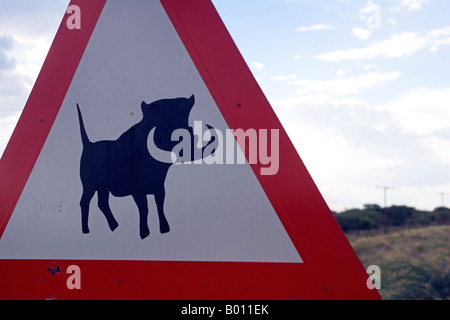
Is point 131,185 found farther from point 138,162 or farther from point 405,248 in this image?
point 405,248

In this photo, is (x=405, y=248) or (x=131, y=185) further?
(x=405, y=248)

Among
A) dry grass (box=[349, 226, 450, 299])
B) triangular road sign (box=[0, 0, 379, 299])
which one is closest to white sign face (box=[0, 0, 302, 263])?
triangular road sign (box=[0, 0, 379, 299])

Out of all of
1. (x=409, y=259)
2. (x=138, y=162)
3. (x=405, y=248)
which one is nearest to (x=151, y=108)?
(x=138, y=162)

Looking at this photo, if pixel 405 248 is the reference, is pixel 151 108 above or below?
below

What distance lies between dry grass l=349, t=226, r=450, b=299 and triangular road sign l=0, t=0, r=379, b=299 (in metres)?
11.2

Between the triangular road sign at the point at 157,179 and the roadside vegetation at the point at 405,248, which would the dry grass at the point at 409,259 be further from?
the triangular road sign at the point at 157,179

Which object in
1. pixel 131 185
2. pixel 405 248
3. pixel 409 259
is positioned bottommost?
pixel 131 185

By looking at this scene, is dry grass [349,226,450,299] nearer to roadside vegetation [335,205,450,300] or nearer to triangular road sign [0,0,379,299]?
roadside vegetation [335,205,450,300]

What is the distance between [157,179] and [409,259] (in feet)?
64.5

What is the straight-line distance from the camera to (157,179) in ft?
6.72

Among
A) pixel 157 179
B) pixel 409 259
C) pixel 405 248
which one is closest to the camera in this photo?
pixel 157 179

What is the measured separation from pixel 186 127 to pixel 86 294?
72cm

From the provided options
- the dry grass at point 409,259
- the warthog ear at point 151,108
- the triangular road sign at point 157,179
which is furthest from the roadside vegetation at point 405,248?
the warthog ear at point 151,108
